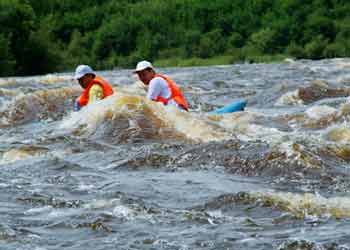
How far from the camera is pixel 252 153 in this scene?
9.30 meters

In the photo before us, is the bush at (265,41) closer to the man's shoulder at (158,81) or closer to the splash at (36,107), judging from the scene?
the splash at (36,107)

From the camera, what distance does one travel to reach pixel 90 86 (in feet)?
40.9

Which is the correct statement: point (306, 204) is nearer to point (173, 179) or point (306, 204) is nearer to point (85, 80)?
point (173, 179)

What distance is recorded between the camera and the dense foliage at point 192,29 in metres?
77.8

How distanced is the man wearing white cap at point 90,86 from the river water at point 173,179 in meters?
0.16

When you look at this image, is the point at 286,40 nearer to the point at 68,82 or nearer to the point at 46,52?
the point at 46,52

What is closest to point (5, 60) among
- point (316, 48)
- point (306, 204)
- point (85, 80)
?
point (316, 48)

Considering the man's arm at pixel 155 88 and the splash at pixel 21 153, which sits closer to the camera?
the splash at pixel 21 153

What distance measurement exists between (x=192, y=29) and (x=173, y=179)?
79.7m

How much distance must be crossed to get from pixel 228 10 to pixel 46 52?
132 ft

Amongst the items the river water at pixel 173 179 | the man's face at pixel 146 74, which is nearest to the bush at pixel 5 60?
the river water at pixel 173 179

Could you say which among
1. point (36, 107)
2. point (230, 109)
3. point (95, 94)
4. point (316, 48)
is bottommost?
point (316, 48)

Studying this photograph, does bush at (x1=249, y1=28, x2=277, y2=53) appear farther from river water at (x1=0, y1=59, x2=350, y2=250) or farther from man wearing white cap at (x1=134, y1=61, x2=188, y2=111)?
man wearing white cap at (x1=134, y1=61, x2=188, y2=111)

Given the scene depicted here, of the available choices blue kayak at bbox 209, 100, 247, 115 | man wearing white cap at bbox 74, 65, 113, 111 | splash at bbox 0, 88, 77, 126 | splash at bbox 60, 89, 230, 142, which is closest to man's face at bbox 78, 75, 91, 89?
man wearing white cap at bbox 74, 65, 113, 111
